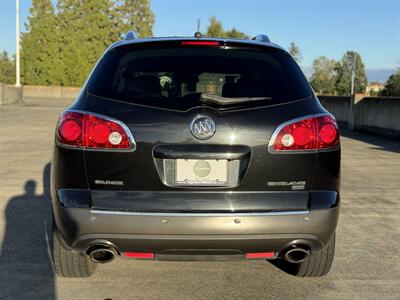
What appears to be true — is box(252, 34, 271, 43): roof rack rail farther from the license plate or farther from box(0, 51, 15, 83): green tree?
box(0, 51, 15, 83): green tree

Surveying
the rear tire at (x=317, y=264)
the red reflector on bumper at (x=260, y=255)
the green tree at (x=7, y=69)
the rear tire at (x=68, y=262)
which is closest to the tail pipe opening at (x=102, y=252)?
the rear tire at (x=68, y=262)

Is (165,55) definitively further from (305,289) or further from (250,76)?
(305,289)

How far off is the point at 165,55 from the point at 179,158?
29.9 inches

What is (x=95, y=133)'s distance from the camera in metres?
3.05

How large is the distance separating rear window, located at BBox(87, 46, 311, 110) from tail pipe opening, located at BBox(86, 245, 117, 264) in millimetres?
922

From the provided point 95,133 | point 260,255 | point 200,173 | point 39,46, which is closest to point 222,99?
point 200,173

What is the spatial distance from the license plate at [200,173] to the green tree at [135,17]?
72935mm

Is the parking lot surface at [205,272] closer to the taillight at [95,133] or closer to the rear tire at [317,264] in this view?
the rear tire at [317,264]

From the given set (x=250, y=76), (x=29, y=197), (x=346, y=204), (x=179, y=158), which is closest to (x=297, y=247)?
(x=179, y=158)

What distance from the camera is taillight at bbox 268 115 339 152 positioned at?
10.1 feet

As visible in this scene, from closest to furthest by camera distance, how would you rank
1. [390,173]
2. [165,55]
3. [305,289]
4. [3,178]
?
[165,55], [305,289], [3,178], [390,173]

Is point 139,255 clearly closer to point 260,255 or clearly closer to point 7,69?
point 260,255

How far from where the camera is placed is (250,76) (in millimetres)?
3379

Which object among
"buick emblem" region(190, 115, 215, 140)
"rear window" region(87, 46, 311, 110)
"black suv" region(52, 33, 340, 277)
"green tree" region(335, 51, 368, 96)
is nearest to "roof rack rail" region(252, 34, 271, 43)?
"rear window" region(87, 46, 311, 110)
